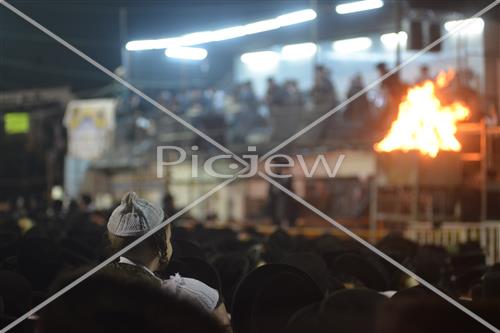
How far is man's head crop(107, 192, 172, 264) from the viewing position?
4.55 metres

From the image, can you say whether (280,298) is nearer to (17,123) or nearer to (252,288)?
(252,288)

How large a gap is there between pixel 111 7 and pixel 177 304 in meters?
22.6

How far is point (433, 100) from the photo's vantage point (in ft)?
52.7

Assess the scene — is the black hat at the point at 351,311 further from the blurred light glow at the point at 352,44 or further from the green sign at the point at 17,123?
the blurred light glow at the point at 352,44

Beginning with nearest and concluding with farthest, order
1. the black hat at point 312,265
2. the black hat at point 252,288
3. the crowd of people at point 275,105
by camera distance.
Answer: the black hat at point 252,288 < the black hat at point 312,265 < the crowd of people at point 275,105

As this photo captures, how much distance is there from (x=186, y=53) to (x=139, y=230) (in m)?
25.0

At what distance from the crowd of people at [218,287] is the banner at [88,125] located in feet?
68.6

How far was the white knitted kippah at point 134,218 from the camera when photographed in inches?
183

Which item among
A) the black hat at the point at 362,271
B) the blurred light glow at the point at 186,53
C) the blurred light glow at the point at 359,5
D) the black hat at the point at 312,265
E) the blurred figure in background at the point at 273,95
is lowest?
the black hat at the point at 362,271

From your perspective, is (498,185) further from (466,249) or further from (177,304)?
(177,304)

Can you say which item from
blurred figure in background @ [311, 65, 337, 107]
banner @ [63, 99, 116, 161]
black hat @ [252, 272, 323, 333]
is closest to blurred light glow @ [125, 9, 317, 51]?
blurred figure in background @ [311, 65, 337, 107]

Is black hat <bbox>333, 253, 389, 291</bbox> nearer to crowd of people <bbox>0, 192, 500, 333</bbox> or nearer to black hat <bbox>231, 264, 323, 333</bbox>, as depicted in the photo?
crowd of people <bbox>0, 192, 500, 333</bbox>

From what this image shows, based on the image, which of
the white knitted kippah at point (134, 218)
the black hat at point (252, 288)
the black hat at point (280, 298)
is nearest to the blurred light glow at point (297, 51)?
the black hat at point (252, 288)

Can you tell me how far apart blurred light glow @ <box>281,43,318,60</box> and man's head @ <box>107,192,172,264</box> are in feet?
86.6
